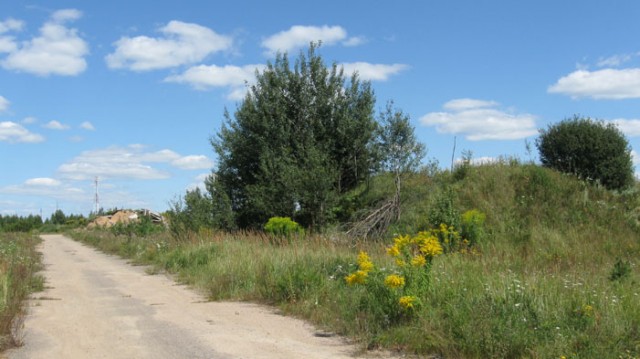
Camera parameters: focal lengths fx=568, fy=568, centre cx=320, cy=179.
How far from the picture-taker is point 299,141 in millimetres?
25547

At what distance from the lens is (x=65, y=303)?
1161 centimetres

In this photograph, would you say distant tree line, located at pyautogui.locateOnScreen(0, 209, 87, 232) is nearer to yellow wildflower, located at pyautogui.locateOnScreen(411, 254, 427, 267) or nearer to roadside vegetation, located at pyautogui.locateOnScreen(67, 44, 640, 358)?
roadside vegetation, located at pyautogui.locateOnScreen(67, 44, 640, 358)

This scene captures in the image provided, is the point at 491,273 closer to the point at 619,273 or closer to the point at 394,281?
the point at 619,273

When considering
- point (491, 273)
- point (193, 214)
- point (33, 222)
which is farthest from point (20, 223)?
point (491, 273)

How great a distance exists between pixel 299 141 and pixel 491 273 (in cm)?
1665

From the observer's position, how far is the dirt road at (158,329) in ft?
24.0

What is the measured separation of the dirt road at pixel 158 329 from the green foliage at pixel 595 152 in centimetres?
1573

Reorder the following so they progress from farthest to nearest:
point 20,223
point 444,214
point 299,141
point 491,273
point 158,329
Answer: point 20,223, point 299,141, point 444,214, point 491,273, point 158,329

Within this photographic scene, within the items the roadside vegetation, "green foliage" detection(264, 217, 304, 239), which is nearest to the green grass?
the roadside vegetation

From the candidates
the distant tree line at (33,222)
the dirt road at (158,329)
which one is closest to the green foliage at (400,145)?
the dirt road at (158,329)

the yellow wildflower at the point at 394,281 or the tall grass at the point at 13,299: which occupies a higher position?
the yellow wildflower at the point at 394,281

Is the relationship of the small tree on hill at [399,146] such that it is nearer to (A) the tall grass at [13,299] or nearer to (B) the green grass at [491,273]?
(B) the green grass at [491,273]

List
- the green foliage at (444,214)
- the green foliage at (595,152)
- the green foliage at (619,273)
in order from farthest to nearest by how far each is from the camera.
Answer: the green foliage at (595,152), the green foliage at (444,214), the green foliage at (619,273)

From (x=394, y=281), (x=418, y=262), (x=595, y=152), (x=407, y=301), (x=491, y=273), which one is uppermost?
(x=595, y=152)
